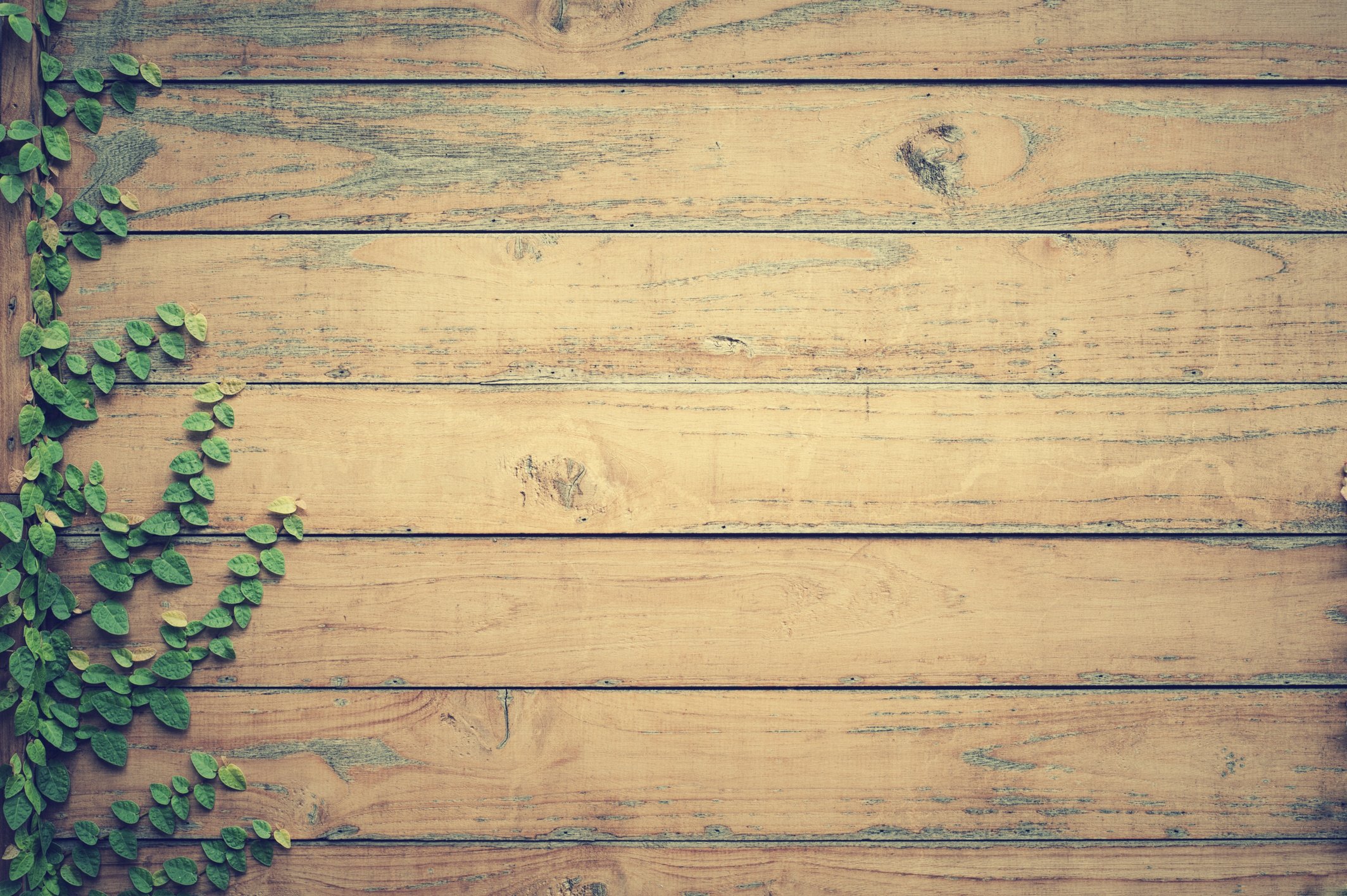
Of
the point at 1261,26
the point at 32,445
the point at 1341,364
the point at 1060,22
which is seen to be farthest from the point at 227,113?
the point at 1341,364

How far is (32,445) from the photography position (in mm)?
995

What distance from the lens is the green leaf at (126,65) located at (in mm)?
990

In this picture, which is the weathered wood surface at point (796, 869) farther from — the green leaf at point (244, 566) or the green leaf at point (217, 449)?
the green leaf at point (217, 449)

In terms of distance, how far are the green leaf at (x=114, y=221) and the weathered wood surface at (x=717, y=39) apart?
18cm

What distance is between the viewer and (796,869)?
1.01 m

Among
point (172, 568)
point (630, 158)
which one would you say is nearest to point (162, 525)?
point (172, 568)

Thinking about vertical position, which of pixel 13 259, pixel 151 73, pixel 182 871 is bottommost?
pixel 182 871

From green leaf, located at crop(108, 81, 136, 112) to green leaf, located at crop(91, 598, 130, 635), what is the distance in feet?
1.91

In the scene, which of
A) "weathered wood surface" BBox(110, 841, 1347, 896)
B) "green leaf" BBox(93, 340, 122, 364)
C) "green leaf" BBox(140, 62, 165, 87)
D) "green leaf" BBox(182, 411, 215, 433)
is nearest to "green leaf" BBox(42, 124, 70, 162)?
"green leaf" BBox(140, 62, 165, 87)

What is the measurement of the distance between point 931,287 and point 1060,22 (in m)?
0.35

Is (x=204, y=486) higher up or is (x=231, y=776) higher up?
(x=204, y=486)

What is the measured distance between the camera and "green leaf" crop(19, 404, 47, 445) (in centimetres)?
98

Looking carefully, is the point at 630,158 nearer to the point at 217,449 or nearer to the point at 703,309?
the point at 703,309

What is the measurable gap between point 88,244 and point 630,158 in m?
0.65
